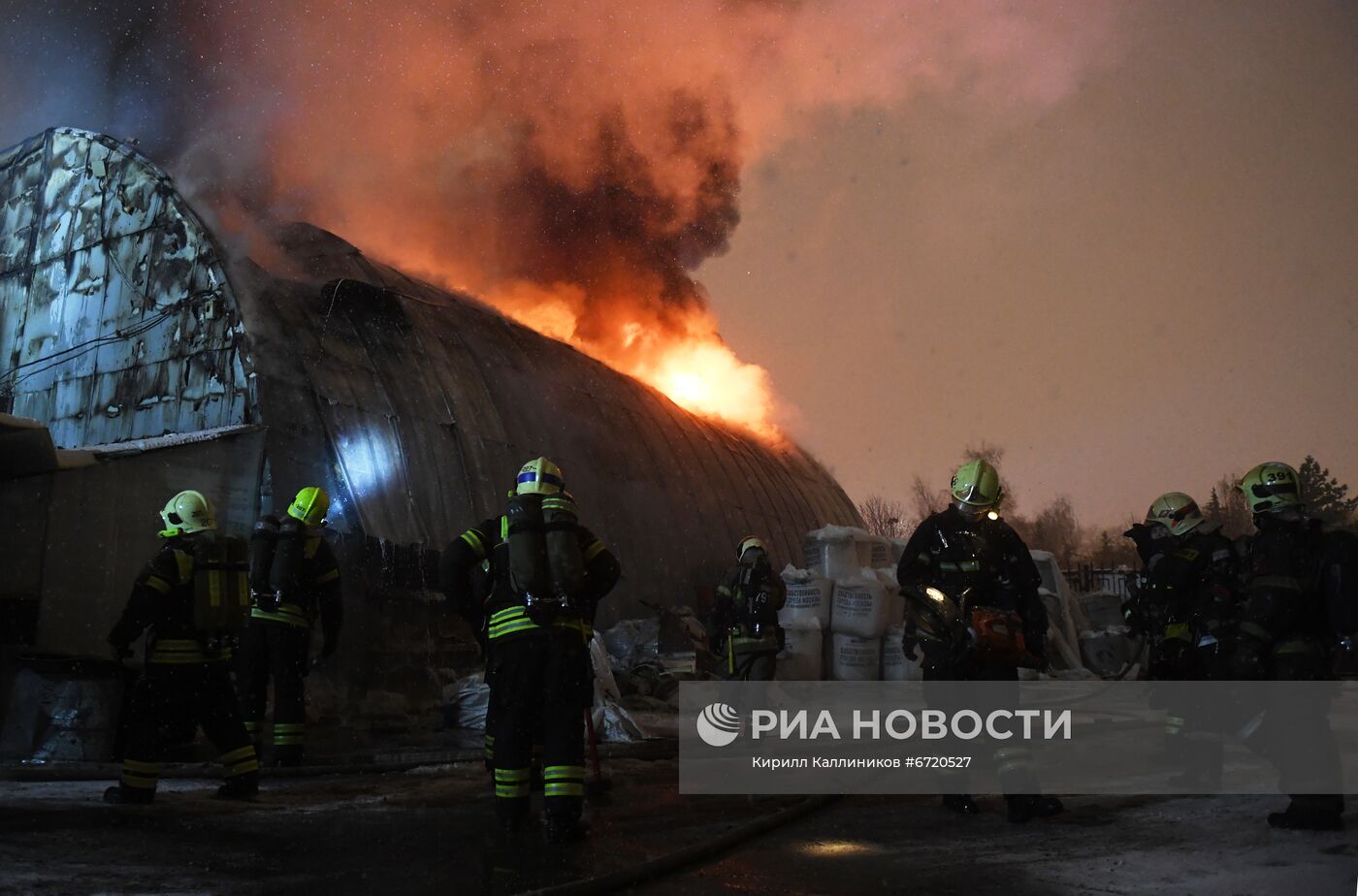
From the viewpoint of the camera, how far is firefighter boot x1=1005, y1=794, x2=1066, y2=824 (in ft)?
16.0

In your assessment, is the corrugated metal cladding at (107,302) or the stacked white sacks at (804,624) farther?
the stacked white sacks at (804,624)

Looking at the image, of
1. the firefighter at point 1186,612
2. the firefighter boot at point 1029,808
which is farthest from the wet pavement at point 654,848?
the firefighter at point 1186,612

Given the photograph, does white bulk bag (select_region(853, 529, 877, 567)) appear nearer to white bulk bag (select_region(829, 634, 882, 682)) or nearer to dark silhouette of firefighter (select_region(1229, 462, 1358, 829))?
white bulk bag (select_region(829, 634, 882, 682))

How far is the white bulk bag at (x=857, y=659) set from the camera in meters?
12.2

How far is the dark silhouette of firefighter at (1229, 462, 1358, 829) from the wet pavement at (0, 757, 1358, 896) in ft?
1.24

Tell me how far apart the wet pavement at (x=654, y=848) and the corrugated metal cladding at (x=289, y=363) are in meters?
5.22

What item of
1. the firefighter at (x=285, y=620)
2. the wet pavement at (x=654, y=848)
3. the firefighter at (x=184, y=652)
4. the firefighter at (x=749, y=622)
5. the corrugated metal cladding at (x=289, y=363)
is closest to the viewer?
the wet pavement at (x=654, y=848)

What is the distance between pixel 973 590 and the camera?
209 inches

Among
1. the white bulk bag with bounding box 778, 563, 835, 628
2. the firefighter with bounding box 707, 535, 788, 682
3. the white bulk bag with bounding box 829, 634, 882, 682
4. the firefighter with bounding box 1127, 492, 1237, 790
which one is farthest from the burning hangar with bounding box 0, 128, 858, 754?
the firefighter with bounding box 1127, 492, 1237, 790

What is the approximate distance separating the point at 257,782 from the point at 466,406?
7705 mm

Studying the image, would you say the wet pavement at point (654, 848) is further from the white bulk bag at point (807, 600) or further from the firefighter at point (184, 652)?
the white bulk bag at point (807, 600)

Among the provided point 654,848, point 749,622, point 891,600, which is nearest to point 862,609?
point 891,600
